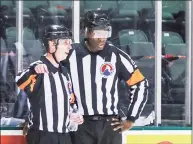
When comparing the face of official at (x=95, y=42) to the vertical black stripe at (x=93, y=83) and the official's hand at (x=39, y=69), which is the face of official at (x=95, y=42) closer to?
the vertical black stripe at (x=93, y=83)

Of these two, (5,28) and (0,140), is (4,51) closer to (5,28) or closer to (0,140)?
(5,28)

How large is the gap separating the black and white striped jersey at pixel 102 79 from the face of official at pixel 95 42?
36 millimetres

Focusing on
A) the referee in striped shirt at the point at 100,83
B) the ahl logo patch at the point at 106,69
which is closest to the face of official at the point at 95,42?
the referee in striped shirt at the point at 100,83

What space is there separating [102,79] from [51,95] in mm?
380

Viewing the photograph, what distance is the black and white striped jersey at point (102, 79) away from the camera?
500 centimetres

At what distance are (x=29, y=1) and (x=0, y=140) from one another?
4.06ft

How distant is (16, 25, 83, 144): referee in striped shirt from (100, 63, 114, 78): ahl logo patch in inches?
9.4

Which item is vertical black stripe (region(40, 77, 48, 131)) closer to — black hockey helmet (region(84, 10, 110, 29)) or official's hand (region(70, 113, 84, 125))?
official's hand (region(70, 113, 84, 125))

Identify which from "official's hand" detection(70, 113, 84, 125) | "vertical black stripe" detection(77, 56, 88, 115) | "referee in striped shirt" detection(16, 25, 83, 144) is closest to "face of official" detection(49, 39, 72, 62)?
"referee in striped shirt" detection(16, 25, 83, 144)

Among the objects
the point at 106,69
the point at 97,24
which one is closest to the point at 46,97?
the point at 106,69

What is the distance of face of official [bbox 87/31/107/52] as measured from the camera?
196 inches

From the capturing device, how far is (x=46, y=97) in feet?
16.0

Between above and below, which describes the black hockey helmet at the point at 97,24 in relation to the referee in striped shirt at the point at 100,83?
above

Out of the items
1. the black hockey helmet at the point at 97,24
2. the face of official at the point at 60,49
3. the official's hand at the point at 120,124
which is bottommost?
the official's hand at the point at 120,124
